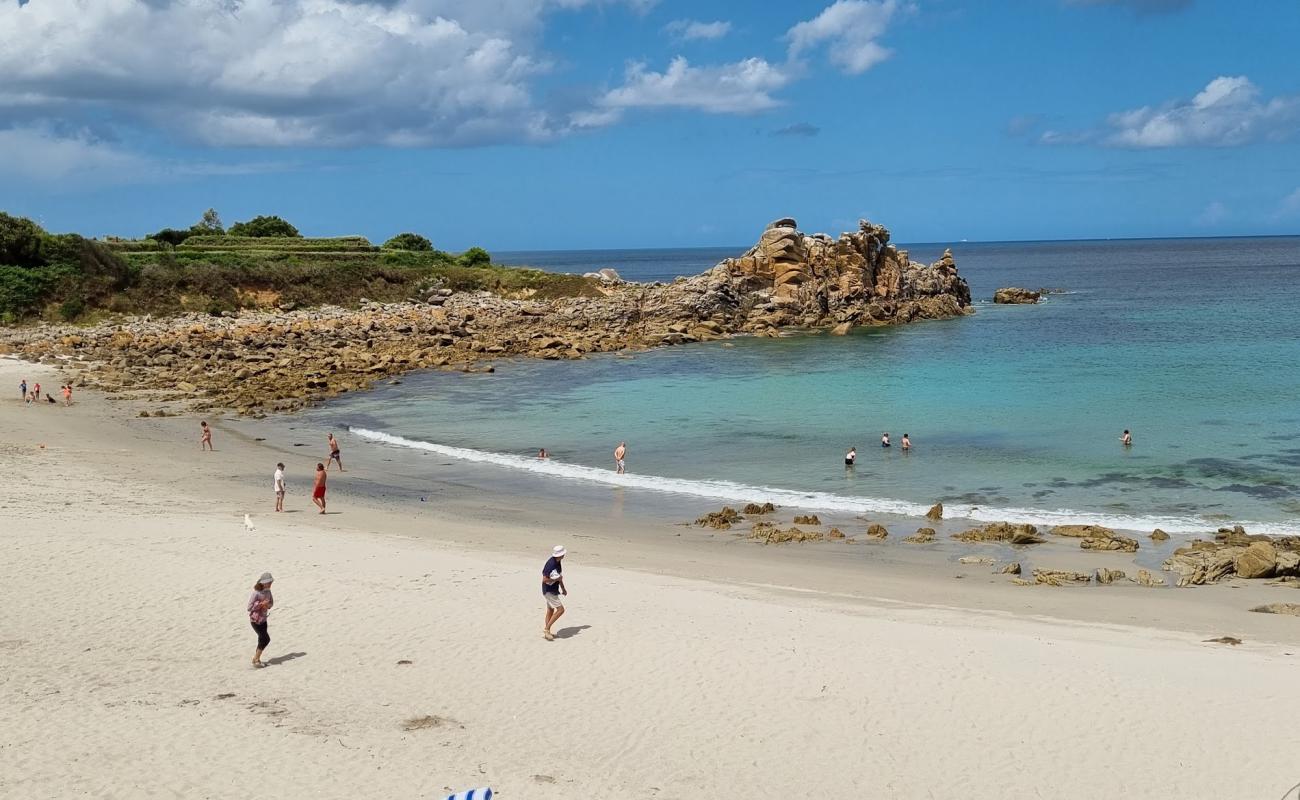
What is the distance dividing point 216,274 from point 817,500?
58.1 m

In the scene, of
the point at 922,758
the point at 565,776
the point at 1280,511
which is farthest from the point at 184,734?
the point at 1280,511

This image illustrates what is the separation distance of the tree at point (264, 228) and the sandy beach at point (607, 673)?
8300cm

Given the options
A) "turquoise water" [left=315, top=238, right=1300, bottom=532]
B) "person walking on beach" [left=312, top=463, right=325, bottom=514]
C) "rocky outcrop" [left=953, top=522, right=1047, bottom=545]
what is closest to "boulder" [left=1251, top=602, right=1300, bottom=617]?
"rocky outcrop" [left=953, top=522, right=1047, bottom=545]

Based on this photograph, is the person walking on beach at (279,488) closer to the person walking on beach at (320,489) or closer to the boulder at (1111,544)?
the person walking on beach at (320,489)

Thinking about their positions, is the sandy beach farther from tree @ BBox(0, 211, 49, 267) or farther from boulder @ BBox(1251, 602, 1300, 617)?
tree @ BBox(0, 211, 49, 267)

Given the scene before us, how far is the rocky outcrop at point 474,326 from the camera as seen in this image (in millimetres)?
44281

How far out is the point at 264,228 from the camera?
97812 millimetres

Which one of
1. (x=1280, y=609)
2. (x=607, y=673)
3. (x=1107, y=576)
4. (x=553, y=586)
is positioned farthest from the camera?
(x=1107, y=576)

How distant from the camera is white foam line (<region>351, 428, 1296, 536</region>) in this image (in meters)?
21.6

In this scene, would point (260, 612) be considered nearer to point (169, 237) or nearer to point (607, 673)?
point (607, 673)

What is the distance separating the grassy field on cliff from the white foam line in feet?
139

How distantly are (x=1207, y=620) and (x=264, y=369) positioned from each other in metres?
39.8

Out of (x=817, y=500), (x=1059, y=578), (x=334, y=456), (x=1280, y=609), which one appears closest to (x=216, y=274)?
(x=334, y=456)

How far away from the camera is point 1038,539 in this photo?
20547 mm
